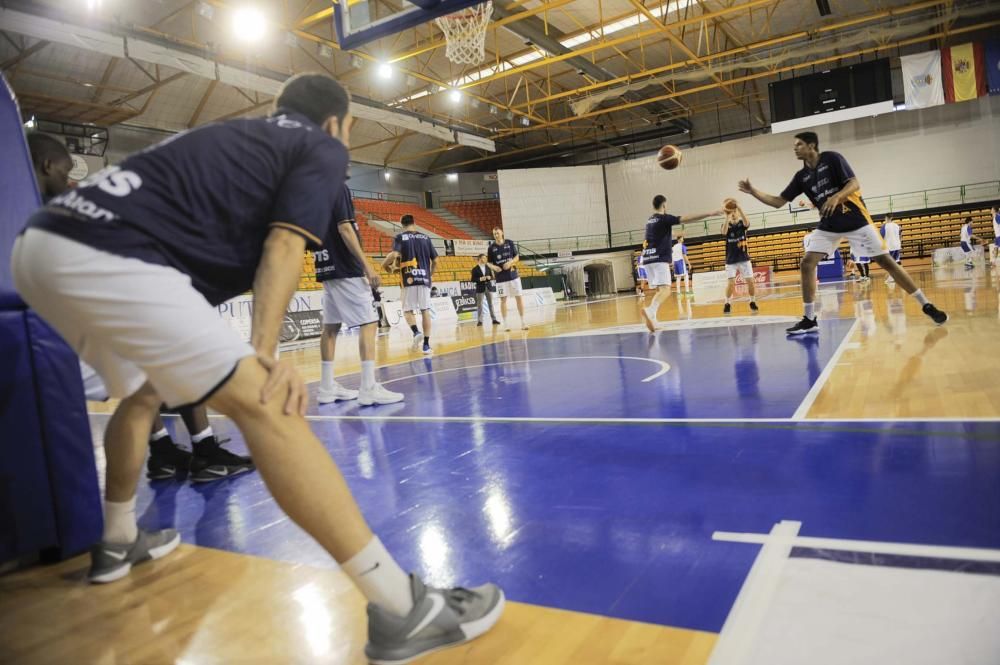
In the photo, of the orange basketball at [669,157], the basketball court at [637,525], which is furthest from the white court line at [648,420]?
the orange basketball at [669,157]

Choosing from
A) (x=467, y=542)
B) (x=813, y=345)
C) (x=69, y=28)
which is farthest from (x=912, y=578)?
(x=69, y=28)

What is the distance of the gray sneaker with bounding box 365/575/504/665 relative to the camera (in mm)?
1440

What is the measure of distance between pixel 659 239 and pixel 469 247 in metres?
20.9

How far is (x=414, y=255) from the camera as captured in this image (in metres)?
8.31

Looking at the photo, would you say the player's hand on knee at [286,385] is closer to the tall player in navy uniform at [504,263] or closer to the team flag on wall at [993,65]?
the tall player in navy uniform at [504,263]

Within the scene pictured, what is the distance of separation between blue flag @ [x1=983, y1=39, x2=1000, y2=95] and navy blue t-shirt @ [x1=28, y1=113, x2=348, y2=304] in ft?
84.4

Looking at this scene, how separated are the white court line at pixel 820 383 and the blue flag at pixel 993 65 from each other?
2053cm

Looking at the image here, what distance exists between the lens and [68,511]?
225 centimetres

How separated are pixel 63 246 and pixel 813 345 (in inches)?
224

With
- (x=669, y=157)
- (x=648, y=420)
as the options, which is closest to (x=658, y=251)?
(x=669, y=157)

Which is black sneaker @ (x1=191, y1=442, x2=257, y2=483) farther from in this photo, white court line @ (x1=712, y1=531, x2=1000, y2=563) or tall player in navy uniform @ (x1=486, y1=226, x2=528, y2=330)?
tall player in navy uniform @ (x1=486, y1=226, x2=528, y2=330)

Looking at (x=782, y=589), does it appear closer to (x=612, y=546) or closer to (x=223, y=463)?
(x=612, y=546)

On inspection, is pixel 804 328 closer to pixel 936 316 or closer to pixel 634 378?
pixel 936 316

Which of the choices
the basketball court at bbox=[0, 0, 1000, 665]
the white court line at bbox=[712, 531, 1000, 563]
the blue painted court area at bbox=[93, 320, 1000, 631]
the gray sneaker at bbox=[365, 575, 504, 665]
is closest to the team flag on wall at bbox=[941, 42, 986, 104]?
the basketball court at bbox=[0, 0, 1000, 665]
